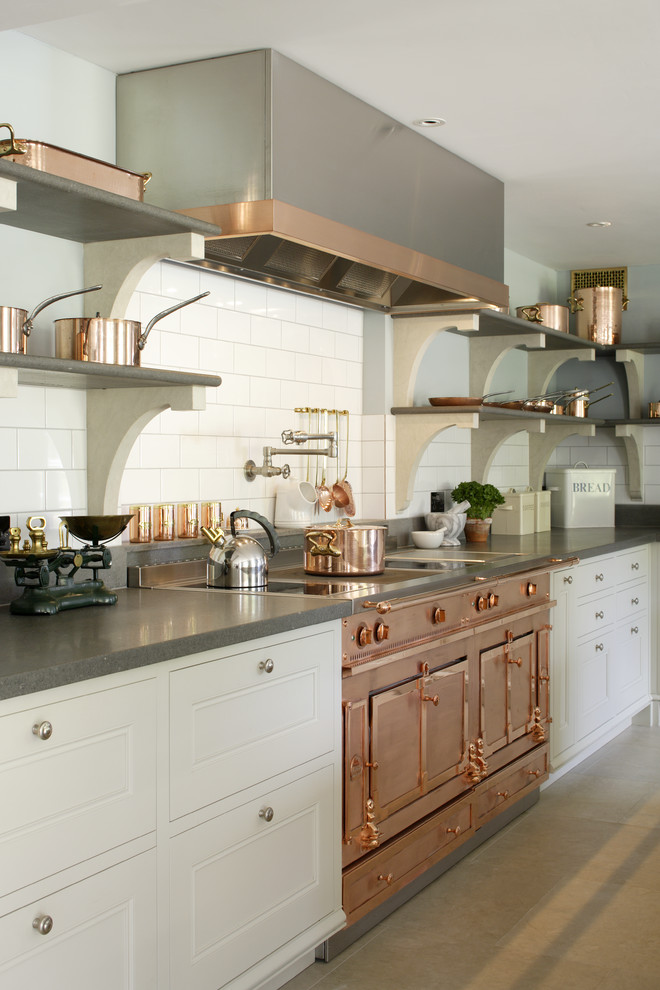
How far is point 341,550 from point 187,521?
48cm

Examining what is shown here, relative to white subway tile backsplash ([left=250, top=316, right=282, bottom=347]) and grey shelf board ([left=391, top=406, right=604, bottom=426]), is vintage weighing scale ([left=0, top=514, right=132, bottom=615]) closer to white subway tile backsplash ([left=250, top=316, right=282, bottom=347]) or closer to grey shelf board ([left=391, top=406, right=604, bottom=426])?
white subway tile backsplash ([left=250, top=316, right=282, bottom=347])

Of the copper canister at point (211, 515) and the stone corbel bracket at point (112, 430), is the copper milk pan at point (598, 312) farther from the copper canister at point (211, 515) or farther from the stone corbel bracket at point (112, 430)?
the stone corbel bracket at point (112, 430)

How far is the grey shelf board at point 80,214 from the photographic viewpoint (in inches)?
88.4

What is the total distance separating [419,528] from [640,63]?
203cm

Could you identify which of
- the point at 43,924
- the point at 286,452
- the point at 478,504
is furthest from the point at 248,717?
the point at 478,504

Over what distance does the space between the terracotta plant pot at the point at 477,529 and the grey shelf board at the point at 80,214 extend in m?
2.23

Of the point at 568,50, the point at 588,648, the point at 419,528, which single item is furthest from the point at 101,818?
the point at 588,648

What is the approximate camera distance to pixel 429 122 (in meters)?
3.52

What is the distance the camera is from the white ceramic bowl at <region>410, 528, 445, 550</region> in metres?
4.18

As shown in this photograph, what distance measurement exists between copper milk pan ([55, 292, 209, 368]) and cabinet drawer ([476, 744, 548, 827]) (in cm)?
184

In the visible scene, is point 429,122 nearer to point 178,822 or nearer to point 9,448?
point 9,448

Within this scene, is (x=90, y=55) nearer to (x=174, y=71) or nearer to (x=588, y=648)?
(x=174, y=71)

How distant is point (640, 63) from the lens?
3047 millimetres

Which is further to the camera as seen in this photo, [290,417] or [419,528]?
[419,528]
